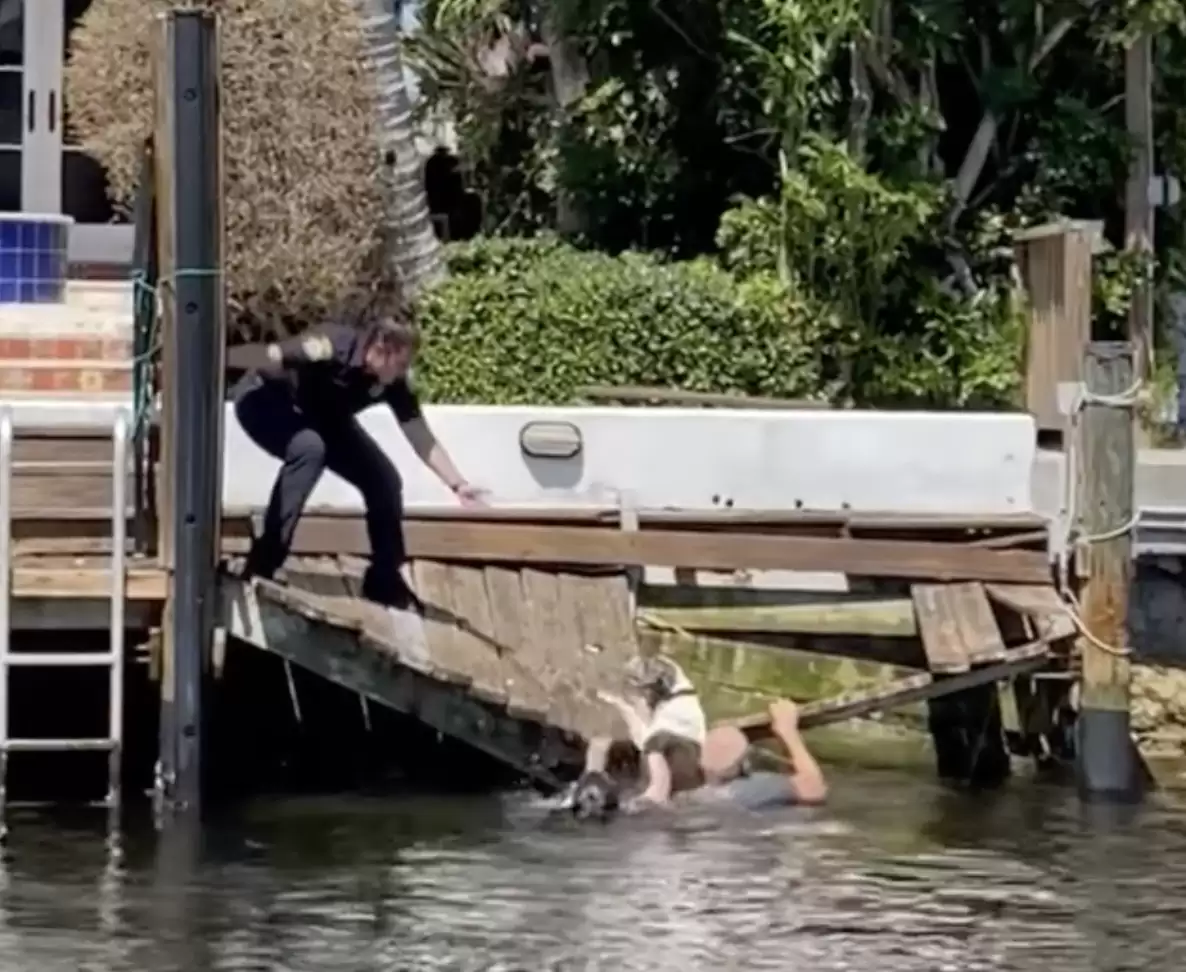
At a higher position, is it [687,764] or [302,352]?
[302,352]

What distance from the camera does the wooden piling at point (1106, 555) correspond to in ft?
46.9

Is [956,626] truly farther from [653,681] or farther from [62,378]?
[62,378]

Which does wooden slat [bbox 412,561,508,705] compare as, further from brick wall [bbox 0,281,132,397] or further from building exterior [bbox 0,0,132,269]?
building exterior [bbox 0,0,132,269]

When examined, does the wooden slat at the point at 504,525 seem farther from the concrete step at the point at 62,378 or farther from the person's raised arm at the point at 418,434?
the concrete step at the point at 62,378

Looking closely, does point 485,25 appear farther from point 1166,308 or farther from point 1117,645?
point 1117,645

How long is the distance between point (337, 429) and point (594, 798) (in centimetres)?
188

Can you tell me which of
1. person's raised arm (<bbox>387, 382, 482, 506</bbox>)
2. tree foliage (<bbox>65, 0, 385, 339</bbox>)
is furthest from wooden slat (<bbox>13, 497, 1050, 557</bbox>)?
tree foliage (<bbox>65, 0, 385, 339</bbox>)

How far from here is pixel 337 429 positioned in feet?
46.1

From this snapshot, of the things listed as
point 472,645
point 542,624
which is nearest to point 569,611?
point 542,624

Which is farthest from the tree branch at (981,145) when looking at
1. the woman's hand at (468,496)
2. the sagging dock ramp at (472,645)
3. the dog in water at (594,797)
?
the dog in water at (594,797)

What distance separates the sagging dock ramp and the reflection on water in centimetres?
46

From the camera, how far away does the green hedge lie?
18.6 m

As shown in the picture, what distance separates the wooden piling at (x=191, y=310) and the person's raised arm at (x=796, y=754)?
8.25 ft

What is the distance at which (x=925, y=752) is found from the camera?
637 inches
